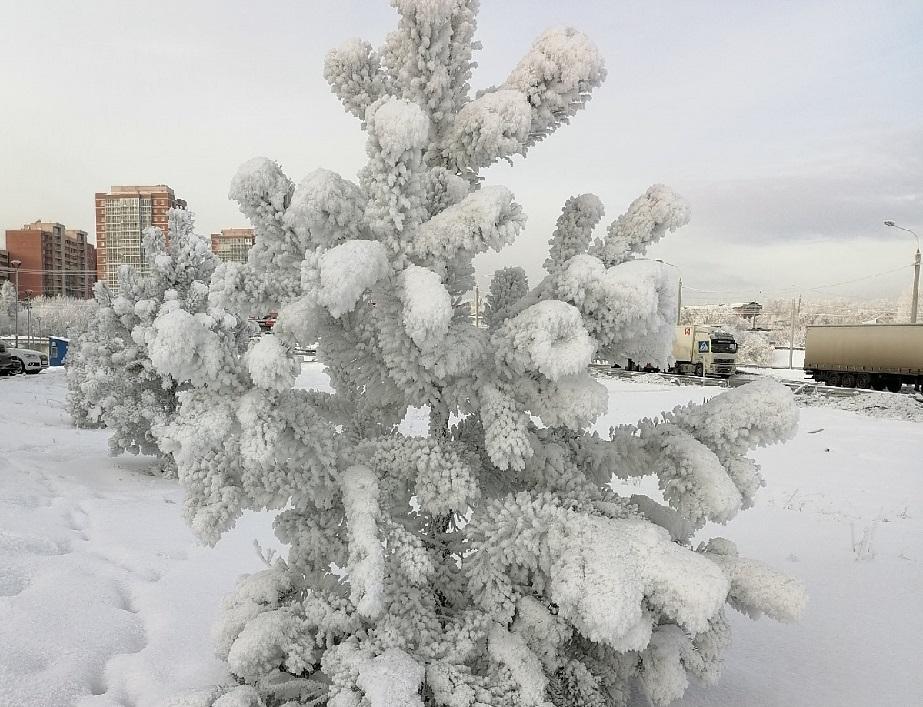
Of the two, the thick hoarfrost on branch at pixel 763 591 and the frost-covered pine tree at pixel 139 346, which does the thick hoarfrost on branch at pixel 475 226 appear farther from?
the frost-covered pine tree at pixel 139 346

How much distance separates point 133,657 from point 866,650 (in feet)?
13.9

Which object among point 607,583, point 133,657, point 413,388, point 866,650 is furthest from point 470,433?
point 866,650

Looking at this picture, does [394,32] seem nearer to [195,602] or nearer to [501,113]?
[501,113]

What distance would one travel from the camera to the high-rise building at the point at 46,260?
83.4 meters

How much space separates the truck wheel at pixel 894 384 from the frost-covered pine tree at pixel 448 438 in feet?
85.6

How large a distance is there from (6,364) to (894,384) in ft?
119

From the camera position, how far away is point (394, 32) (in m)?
2.67

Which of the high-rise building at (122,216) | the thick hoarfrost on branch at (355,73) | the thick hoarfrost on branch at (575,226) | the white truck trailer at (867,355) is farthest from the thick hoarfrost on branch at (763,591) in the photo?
the high-rise building at (122,216)

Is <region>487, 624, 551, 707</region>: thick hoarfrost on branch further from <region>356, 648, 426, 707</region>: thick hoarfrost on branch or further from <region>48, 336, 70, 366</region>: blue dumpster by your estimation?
<region>48, 336, 70, 366</region>: blue dumpster

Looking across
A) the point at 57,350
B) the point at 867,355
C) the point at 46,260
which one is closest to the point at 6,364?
the point at 57,350

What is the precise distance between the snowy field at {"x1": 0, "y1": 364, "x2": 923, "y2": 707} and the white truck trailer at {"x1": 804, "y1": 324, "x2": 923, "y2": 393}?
15805mm

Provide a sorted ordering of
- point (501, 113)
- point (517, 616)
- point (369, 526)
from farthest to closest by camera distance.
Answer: point (501, 113) → point (517, 616) → point (369, 526)

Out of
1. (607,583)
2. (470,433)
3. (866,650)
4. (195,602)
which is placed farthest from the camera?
(195,602)

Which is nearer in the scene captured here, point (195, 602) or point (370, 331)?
point (370, 331)
